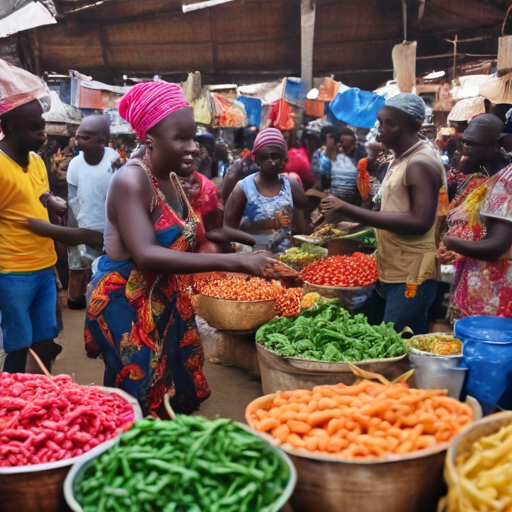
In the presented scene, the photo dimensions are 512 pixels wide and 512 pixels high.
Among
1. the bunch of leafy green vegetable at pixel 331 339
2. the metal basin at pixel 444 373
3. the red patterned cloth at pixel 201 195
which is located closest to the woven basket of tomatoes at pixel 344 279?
the bunch of leafy green vegetable at pixel 331 339

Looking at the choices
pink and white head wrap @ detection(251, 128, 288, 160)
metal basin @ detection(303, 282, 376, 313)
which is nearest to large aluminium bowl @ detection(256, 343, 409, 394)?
metal basin @ detection(303, 282, 376, 313)

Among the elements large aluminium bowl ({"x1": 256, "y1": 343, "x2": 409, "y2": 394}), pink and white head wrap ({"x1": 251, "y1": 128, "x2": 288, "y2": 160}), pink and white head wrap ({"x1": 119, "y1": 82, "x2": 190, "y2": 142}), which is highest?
pink and white head wrap ({"x1": 119, "y1": 82, "x2": 190, "y2": 142})

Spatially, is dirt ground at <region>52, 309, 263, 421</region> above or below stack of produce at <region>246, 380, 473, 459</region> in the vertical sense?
below

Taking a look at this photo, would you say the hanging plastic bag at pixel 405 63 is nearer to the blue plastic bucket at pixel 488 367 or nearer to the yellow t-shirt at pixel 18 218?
the yellow t-shirt at pixel 18 218

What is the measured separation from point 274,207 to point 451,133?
242 inches

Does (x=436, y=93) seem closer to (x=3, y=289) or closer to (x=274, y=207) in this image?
(x=274, y=207)

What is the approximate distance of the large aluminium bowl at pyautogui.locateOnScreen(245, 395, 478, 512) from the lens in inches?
61.7

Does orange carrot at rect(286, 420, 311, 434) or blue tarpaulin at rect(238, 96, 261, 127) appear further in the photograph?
blue tarpaulin at rect(238, 96, 261, 127)

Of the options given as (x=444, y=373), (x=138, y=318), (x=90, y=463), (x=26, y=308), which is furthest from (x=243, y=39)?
(x=90, y=463)

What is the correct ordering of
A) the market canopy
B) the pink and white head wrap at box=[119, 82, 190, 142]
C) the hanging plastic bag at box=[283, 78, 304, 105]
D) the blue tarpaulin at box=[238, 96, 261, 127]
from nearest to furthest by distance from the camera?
the pink and white head wrap at box=[119, 82, 190, 142] → the hanging plastic bag at box=[283, 78, 304, 105] → the market canopy → the blue tarpaulin at box=[238, 96, 261, 127]

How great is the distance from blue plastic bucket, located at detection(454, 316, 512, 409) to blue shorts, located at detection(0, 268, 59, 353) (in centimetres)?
270

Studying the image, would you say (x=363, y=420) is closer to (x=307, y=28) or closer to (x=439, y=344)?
(x=439, y=344)

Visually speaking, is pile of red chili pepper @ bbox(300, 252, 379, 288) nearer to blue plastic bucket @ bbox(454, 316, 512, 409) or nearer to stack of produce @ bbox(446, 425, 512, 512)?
blue plastic bucket @ bbox(454, 316, 512, 409)

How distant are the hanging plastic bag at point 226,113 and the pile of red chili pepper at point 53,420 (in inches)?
346
